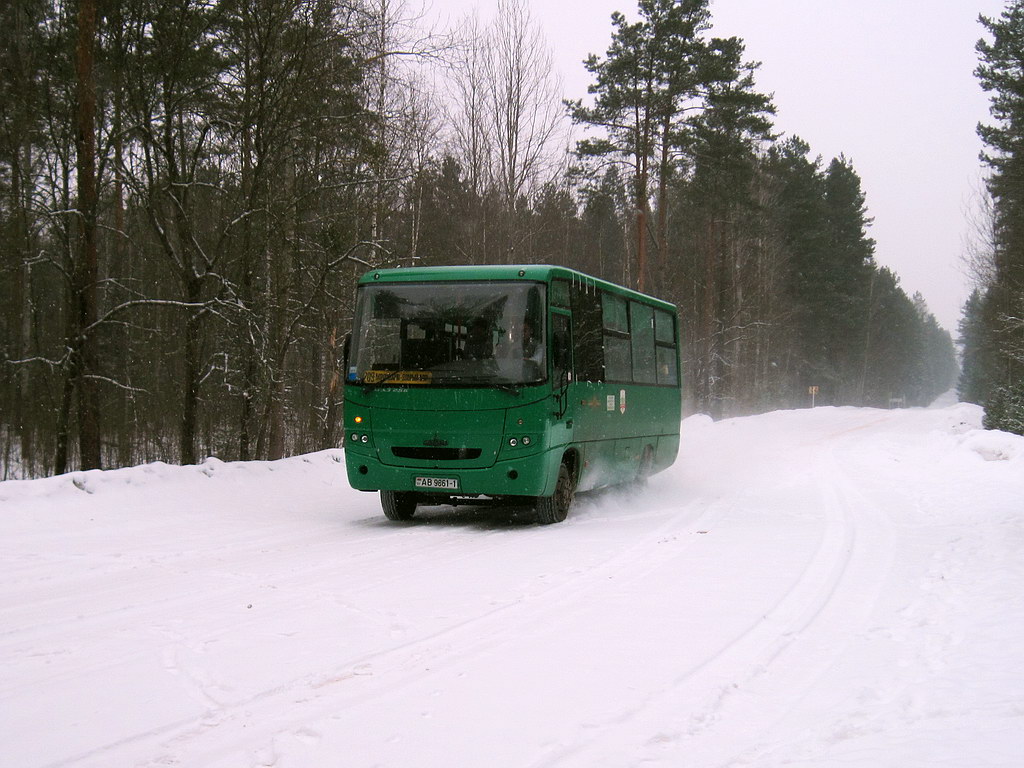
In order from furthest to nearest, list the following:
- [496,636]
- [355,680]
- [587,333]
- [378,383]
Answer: [587,333]
[378,383]
[496,636]
[355,680]

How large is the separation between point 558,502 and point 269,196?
8821mm

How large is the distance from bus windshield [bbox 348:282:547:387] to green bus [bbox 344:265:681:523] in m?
0.01

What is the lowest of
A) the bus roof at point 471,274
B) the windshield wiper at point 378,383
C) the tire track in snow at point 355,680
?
the tire track in snow at point 355,680

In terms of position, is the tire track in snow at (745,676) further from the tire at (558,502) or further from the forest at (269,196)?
the forest at (269,196)

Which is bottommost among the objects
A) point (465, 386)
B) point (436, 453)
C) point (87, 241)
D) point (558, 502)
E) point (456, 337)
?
point (558, 502)

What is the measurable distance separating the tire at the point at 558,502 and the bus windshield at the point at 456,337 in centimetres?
161

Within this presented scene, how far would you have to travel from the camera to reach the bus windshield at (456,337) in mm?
11211

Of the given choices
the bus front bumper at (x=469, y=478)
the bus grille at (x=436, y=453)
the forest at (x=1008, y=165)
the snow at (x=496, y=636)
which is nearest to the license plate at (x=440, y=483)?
the bus front bumper at (x=469, y=478)

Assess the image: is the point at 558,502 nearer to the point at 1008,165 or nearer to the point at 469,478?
the point at 469,478

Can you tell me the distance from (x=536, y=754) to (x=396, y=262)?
54.1ft

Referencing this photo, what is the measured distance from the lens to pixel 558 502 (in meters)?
12.1

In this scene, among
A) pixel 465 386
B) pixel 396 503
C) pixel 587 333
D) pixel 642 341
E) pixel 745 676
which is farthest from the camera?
pixel 642 341

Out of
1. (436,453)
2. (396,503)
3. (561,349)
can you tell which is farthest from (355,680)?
(561,349)

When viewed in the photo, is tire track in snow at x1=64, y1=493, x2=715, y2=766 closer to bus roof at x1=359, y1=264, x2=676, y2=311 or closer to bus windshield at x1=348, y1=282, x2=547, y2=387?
bus windshield at x1=348, y1=282, x2=547, y2=387
